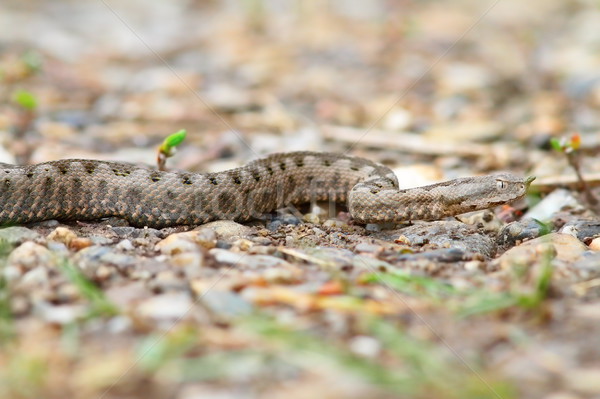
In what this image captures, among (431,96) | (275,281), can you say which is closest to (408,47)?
(431,96)

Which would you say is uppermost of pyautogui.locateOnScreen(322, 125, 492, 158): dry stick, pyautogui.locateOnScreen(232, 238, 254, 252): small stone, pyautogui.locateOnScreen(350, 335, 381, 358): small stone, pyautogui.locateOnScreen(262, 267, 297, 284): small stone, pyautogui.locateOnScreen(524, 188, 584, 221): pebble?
pyautogui.locateOnScreen(322, 125, 492, 158): dry stick

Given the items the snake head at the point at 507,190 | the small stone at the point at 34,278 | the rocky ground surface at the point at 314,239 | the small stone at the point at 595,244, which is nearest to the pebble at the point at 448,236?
the rocky ground surface at the point at 314,239

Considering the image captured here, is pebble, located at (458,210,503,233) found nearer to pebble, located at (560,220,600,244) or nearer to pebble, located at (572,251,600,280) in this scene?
pebble, located at (560,220,600,244)

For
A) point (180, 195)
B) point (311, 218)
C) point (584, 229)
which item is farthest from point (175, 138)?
point (584, 229)

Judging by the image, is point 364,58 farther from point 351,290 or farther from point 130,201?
point 351,290

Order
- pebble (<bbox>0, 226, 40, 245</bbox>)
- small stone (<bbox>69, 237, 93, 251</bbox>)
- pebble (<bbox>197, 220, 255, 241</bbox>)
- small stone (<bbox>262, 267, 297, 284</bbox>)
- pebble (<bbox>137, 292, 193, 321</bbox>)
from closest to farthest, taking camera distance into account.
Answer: pebble (<bbox>137, 292, 193, 321</bbox>), small stone (<bbox>262, 267, 297, 284</bbox>), pebble (<bbox>0, 226, 40, 245</bbox>), small stone (<bbox>69, 237, 93, 251</bbox>), pebble (<bbox>197, 220, 255, 241</bbox>)

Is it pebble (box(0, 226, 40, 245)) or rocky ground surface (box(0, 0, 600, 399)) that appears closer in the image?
rocky ground surface (box(0, 0, 600, 399))

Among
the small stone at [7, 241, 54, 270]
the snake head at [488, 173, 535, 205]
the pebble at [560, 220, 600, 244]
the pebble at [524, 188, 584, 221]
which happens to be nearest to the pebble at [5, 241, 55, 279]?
the small stone at [7, 241, 54, 270]
